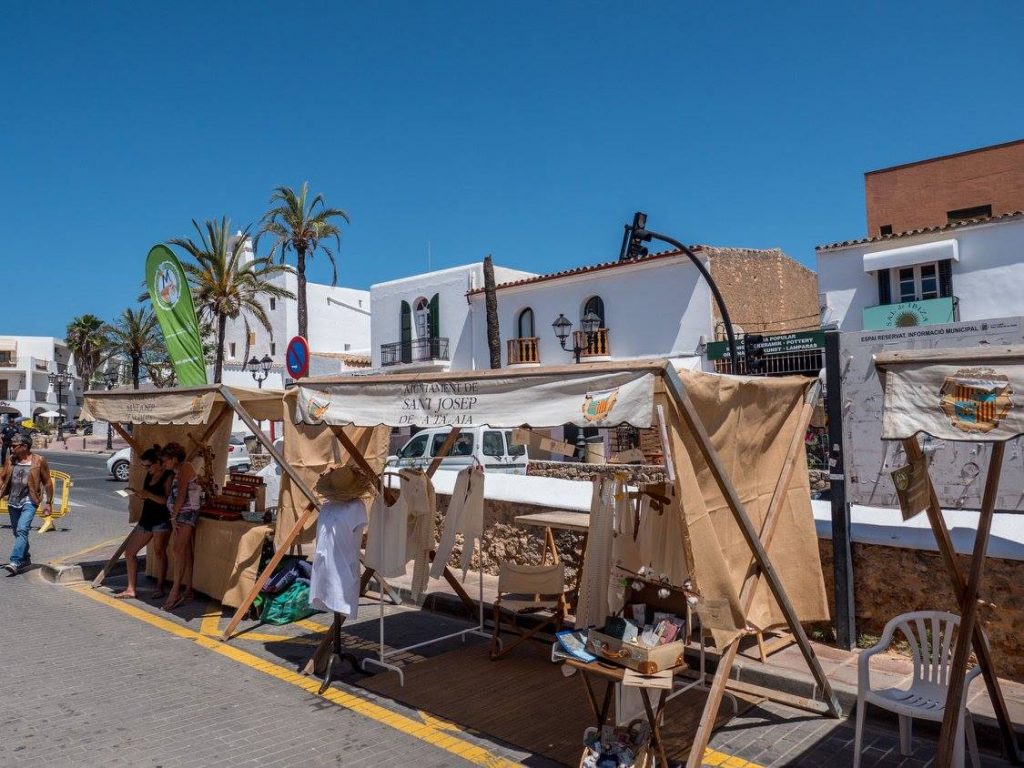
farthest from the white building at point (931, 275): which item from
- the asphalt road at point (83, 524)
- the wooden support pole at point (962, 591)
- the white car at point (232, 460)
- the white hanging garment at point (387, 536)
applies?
the asphalt road at point (83, 524)

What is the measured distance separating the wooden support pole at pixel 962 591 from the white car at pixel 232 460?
19.9 meters

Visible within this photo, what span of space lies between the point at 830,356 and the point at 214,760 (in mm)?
5286

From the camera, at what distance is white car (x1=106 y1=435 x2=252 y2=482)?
897 inches

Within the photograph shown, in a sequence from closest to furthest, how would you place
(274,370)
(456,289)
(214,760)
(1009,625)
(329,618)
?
(214,760)
(1009,625)
(329,618)
(456,289)
(274,370)

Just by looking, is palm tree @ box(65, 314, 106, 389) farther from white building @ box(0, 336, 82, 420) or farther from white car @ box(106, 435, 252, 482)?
white car @ box(106, 435, 252, 482)

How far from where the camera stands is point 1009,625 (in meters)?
5.54

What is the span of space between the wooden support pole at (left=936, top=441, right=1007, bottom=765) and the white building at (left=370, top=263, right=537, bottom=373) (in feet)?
94.5

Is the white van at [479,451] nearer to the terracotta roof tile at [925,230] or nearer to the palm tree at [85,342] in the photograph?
the terracotta roof tile at [925,230]

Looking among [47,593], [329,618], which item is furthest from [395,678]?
[47,593]

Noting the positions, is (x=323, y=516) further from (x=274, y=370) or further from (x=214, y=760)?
(x=274, y=370)

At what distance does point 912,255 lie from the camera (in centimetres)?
2209

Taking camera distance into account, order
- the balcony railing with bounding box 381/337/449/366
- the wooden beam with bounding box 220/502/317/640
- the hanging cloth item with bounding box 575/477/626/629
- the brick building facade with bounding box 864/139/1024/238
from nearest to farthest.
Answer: the hanging cloth item with bounding box 575/477/626/629 < the wooden beam with bounding box 220/502/317/640 < the brick building facade with bounding box 864/139/1024/238 < the balcony railing with bounding box 381/337/449/366

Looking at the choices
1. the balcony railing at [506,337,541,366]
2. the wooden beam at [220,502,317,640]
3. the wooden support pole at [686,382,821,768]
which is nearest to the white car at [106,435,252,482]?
the balcony railing at [506,337,541,366]

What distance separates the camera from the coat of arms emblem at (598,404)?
438cm
